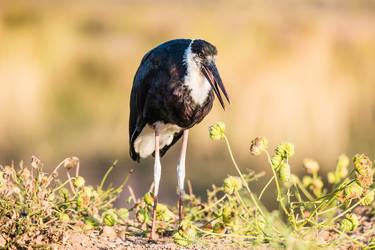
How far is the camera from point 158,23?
2350cm

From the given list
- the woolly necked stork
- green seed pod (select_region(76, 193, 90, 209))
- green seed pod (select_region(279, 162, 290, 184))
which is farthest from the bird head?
green seed pod (select_region(76, 193, 90, 209))

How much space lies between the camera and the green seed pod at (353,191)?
13.2 feet

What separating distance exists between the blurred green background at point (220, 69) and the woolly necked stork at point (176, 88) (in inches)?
176

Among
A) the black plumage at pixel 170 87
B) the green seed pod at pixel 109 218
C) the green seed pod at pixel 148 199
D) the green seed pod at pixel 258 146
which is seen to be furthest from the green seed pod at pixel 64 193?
the green seed pod at pixel 258 146

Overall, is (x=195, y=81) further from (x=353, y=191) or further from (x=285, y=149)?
A: (x=353, y=191)

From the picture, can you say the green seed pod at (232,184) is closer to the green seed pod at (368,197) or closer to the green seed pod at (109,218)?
the green seed pod at (368,197)

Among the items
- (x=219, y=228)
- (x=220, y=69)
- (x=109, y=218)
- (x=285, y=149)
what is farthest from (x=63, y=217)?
(x=220, y=69)

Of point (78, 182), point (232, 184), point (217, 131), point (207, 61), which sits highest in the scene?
point (207, 61)

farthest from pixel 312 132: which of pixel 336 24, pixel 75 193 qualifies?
pixel 336 24

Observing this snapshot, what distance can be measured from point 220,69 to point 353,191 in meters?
14.3

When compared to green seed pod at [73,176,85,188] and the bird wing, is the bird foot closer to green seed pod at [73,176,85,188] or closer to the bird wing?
green seed pod at [73,176,85,188]

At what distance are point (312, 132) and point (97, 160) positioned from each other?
12.0ft

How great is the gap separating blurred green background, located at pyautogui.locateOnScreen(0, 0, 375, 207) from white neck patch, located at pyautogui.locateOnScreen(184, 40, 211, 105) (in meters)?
4.72

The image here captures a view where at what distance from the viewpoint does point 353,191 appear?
4.04 meters
